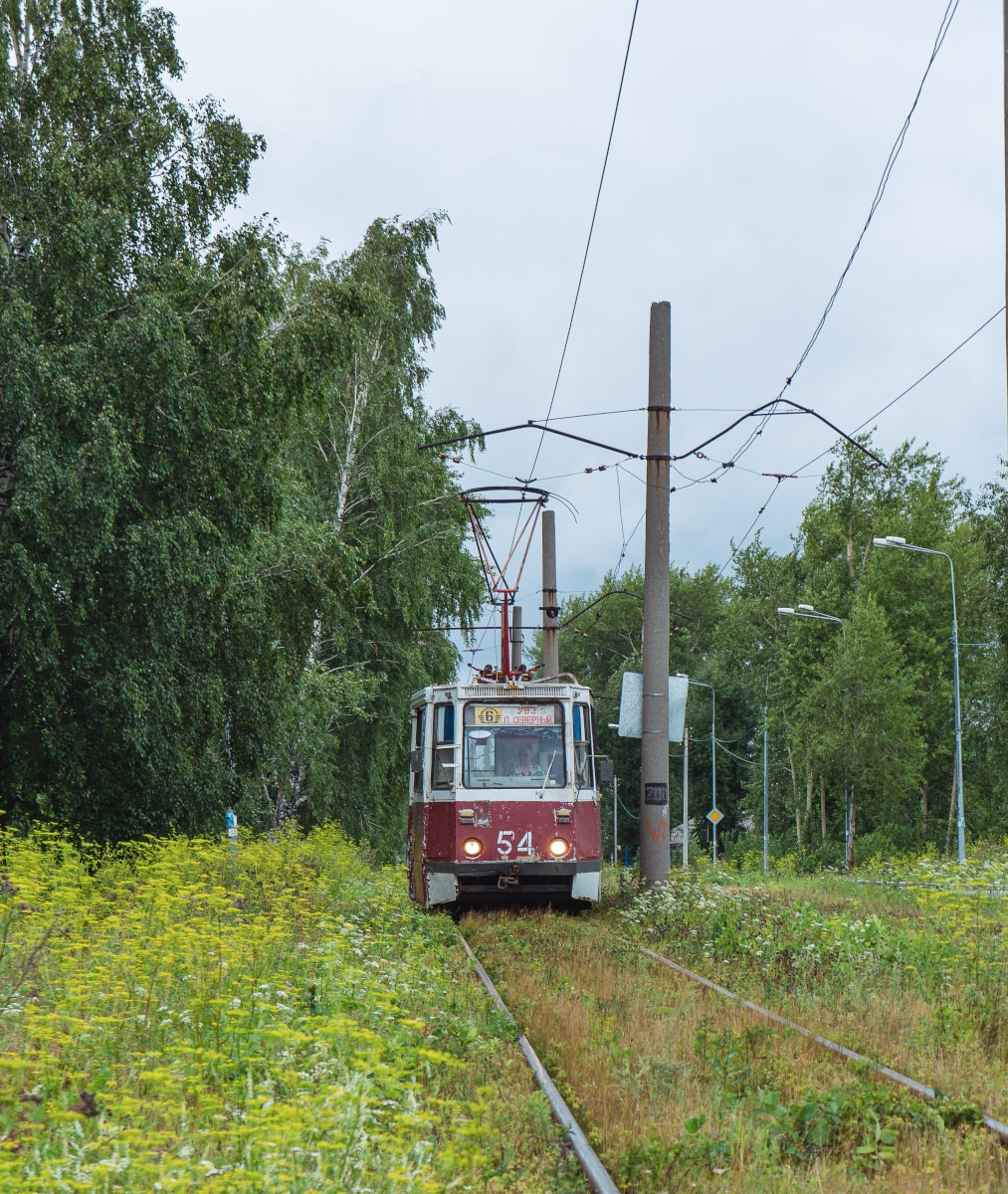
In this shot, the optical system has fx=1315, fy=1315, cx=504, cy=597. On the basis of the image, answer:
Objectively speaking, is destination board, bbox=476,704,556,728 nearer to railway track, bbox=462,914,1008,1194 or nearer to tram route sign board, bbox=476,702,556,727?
tram route sign board, bbox=476,702,556,727

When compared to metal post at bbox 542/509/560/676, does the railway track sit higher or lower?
lower

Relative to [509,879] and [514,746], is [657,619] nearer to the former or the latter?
[514,746]

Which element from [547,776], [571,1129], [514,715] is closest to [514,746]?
[514,715]

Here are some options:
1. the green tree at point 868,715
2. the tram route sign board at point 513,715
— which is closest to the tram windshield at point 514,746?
the tram route sign board at point 513,715

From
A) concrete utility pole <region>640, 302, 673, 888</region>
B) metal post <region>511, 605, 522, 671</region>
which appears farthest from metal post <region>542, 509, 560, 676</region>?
concrete utility pole <region>640, 302, 673, 888</region>

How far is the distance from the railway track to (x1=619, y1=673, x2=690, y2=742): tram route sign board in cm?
705

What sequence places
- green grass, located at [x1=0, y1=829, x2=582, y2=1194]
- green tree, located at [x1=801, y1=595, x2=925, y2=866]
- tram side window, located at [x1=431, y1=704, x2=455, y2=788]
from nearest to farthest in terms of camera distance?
green grass, located at [x1=0, y1=829, x2=582, y2=1194] < tram side window, located at [x1=431, y1=704, x2=455, y2=788] < green tree, located at [x1=801, y1=595, x2=925, y2=866]

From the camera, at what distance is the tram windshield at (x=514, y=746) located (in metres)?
15.3

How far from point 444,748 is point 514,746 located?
833 millimetres

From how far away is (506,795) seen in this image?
49.8 ft

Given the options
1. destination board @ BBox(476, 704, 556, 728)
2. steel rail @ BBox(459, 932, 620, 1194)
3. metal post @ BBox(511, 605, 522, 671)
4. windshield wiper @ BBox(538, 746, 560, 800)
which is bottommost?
steel rail @ BBox(459, 932, 620, 1194)

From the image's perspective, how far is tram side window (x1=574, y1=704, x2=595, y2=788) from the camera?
50.7 feet

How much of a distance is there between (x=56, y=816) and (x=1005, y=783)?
33603 mm

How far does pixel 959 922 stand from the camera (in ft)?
37.8
